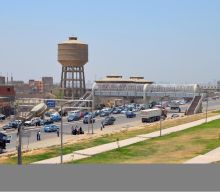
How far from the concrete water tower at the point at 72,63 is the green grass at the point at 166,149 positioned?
62651 millimetres

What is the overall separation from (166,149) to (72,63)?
72792 mm

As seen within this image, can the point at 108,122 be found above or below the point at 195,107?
below

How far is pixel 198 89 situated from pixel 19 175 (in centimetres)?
7736

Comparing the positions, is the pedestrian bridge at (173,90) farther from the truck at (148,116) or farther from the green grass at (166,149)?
the green grass at (166,149)

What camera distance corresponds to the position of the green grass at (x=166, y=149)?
2867cm

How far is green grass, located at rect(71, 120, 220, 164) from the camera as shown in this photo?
28.7 m

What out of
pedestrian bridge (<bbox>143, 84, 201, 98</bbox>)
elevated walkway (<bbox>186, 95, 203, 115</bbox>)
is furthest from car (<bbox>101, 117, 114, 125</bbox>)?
pedestrian bridge (<bbox>143, 84, 201, 98</bbox>)

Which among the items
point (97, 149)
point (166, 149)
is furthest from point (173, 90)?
point (97, 149)

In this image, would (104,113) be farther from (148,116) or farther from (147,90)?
(148,116)

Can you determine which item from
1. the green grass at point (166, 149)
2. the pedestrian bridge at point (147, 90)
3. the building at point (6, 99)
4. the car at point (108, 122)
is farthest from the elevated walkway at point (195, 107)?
the green grass at point (166, 149)

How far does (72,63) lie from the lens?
4104 inches

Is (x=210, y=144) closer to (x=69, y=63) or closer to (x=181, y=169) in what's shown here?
(x=181, y=169)

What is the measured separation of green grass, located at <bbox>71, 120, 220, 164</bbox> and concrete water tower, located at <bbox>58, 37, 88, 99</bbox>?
206 ft

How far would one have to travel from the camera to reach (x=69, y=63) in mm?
104125
